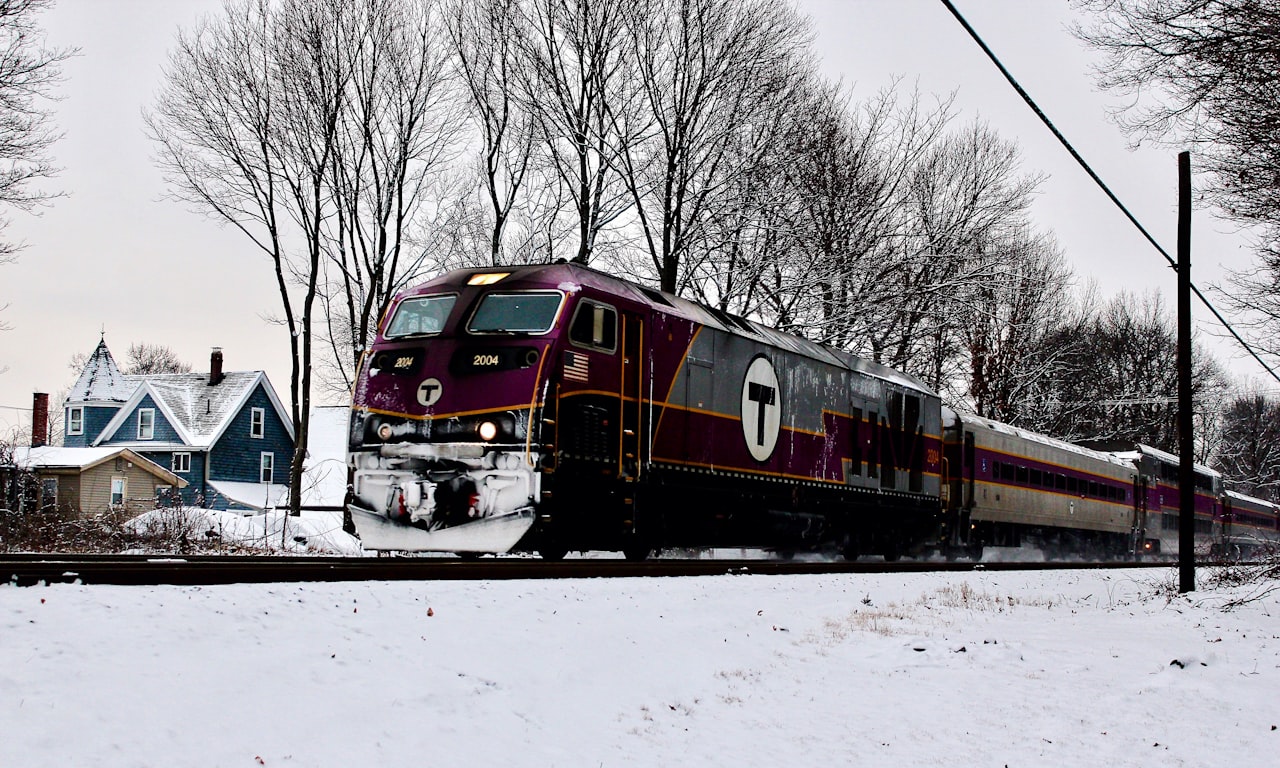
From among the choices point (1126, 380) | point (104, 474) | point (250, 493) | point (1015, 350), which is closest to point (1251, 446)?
point (1126, 380)

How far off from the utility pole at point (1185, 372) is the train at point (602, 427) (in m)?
5.72

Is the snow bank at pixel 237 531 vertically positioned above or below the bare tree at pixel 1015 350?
below

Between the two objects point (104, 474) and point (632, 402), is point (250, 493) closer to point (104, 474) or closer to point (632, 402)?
point (104, 474)

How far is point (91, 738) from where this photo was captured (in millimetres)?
5043

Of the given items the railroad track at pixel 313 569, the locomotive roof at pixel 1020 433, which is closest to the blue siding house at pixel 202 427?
the locomotive roof at pixel 1020 433

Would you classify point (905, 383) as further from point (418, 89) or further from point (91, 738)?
Answer: point (91, 738)

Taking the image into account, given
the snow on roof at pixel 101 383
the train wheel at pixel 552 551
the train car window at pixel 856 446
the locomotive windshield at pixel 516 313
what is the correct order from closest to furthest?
the train wheel at pixel 552 551, the locomotive windshield at pixel 516 313, the train car window at pixel 856 446, the snow on roof at pixel 101 383

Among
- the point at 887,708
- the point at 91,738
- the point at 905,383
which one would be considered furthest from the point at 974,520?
the point at 91,738

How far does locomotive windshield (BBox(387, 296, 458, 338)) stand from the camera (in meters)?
14.0

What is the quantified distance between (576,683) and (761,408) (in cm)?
1061

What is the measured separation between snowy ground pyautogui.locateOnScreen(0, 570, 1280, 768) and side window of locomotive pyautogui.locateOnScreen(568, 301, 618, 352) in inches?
136

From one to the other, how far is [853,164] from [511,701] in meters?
27.6

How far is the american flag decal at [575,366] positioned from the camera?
13.2 m

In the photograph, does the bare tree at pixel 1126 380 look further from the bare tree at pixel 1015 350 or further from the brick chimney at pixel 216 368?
the brick chimney at pixel 216 368
